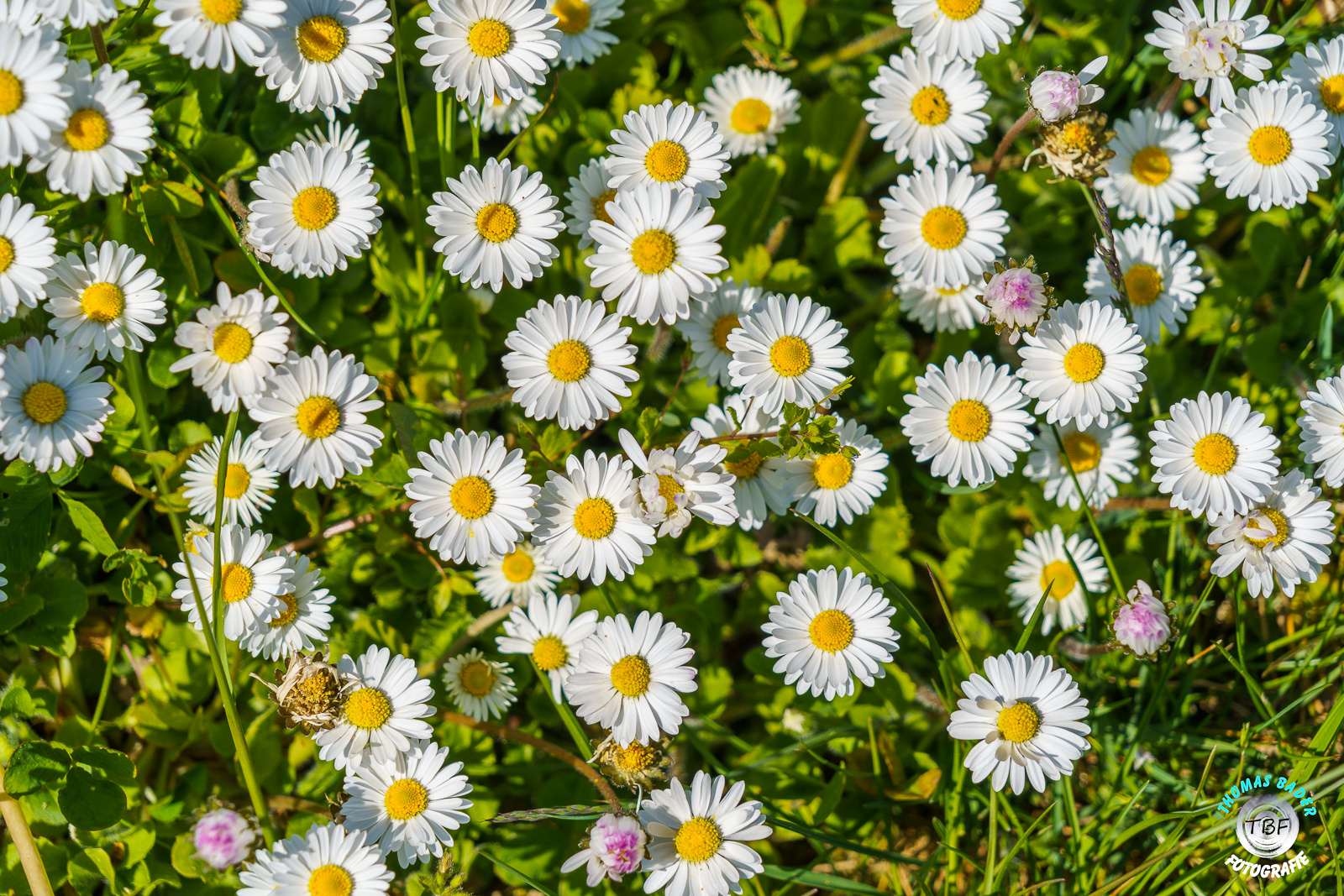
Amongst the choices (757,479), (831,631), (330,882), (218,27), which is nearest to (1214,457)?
(831,631)

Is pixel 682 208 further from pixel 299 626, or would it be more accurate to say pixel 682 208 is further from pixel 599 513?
pixel 299 626

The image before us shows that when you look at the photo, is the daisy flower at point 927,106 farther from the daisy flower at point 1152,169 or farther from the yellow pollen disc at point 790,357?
the yellow pollen disc at point 790,357

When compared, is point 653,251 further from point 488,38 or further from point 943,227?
point 943,227

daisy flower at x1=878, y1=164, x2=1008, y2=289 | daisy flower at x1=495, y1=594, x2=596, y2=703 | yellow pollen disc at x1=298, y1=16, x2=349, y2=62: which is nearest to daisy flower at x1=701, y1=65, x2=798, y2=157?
daisy flower at x1=878, y1=164, x2=1008, y2=289

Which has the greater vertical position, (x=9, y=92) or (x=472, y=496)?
(x=9, y=92)

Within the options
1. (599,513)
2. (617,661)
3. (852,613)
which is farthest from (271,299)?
(852,613)

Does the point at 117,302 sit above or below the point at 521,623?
above
